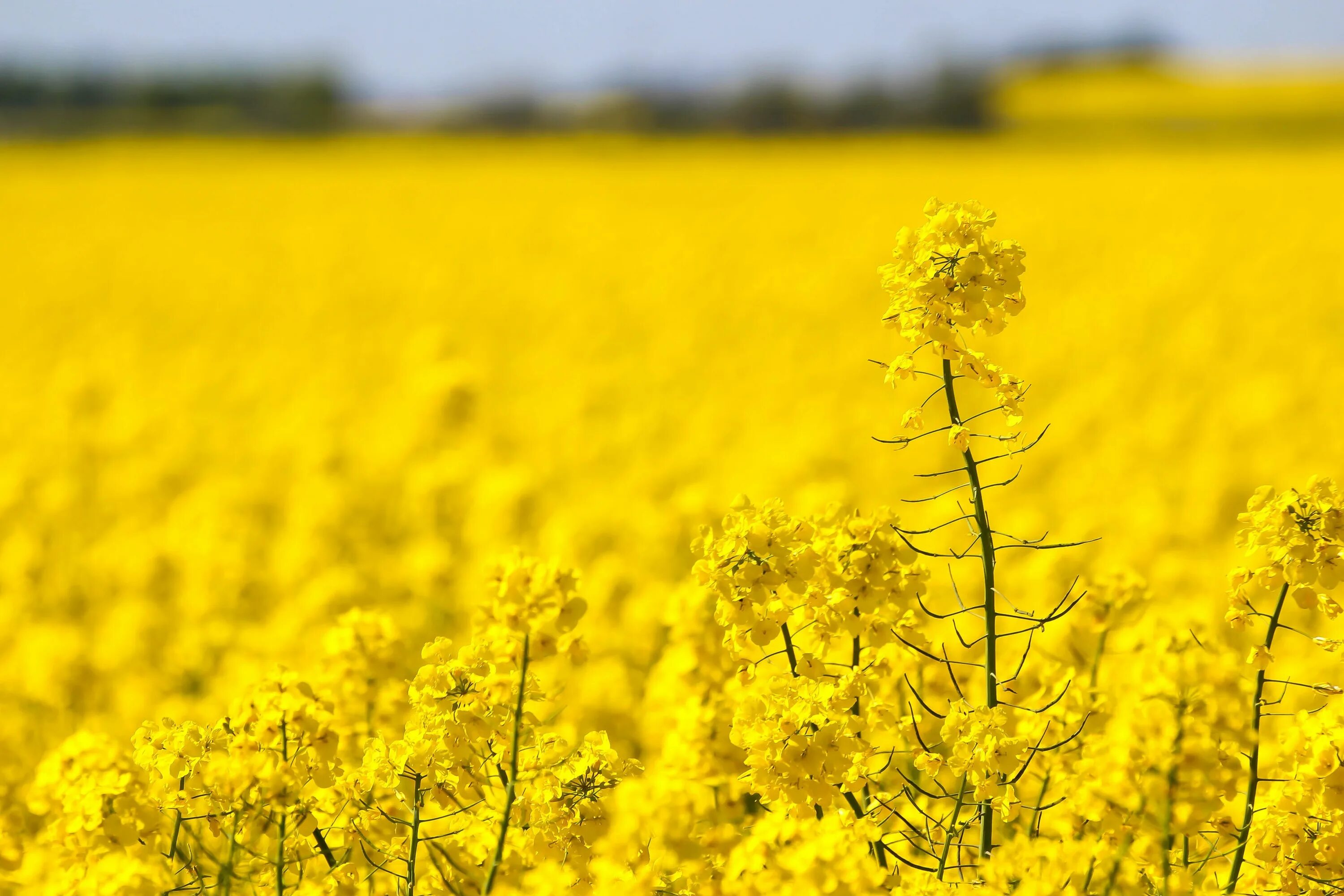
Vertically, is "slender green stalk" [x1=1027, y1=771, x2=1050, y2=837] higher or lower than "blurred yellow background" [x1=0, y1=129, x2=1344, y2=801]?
lower

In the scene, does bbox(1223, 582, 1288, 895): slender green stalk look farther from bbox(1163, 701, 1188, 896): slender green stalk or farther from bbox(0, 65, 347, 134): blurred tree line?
bbox(0, 65, 347, 134): blurred tree line

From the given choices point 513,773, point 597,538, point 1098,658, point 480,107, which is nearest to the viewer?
point 513,773

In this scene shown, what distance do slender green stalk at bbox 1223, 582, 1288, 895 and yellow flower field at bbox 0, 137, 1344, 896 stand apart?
0.03m

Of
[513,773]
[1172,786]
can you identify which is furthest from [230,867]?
[1172,786]

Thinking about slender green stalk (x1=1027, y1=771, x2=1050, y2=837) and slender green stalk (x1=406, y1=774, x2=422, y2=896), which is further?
slender green stalk (x1=1027, y1=771, x2=1050, y2=837)

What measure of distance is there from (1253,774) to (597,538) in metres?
3.31

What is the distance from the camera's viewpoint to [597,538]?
15.9 feet

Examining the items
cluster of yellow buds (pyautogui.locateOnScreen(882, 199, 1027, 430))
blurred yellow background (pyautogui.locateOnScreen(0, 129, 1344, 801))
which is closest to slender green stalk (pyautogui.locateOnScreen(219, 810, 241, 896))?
blurred yellow background (pyautogui.locateOnScreen(0, 129, 1344, 801))

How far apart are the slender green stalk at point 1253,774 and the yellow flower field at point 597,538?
0.03 meters

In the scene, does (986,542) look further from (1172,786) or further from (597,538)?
(597,538)

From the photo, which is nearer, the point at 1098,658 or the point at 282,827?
the point at 282,827

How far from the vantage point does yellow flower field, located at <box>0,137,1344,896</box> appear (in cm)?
180

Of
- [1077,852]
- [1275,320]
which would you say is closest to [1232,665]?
[1077,852]

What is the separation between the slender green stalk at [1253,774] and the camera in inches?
64.7
